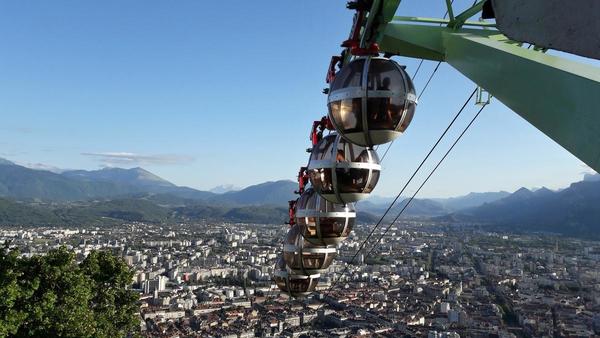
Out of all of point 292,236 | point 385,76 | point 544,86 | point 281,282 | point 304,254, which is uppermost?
point 385,76

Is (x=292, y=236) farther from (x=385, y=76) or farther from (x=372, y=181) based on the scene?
(x=385, y=76)

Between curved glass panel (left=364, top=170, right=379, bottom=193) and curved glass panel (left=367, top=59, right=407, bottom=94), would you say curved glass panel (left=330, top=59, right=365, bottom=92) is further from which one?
curved glass panel (left=364, top=170, right=379, bottom=193)

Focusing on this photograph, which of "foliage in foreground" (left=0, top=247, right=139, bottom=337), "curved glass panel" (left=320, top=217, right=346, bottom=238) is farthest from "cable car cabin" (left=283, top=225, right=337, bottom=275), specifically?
"foliage in foreground" (left=0, top=247, right=139, bottom=337)

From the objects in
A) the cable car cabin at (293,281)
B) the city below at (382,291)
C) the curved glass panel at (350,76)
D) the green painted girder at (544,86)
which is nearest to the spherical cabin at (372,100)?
the curved glass panel at (350,76)

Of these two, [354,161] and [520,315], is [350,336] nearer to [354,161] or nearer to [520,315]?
[520,315]

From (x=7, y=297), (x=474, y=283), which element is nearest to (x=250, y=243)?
(x=474, y=283)

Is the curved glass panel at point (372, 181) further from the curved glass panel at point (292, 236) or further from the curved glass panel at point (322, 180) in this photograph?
the curved glass panel at point (292, 236)

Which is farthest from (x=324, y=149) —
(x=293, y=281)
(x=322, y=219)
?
(x=293, y=281)

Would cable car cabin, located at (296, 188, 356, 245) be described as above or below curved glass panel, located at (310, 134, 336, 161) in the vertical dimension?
below
